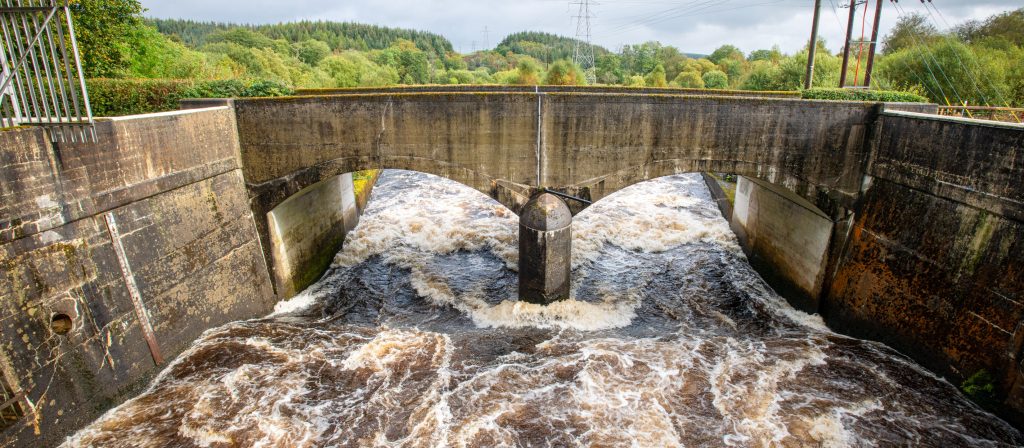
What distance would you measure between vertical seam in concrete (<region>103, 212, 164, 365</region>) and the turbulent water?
0.71m

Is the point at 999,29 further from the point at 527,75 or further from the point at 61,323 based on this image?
the point at 61,323

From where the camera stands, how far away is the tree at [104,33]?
1741cm

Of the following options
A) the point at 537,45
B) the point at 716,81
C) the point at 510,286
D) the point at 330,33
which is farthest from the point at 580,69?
the point at 537,45

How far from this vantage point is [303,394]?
1044 centimetres

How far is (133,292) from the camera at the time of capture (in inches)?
400

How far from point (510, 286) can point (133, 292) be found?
947cm

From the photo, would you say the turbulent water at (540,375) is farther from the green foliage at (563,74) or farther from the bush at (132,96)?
the green foliage at (563,74)

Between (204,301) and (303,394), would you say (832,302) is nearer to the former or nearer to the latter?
(303,394)

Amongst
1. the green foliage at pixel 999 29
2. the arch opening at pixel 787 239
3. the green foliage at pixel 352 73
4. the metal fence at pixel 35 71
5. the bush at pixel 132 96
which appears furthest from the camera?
the green foliage at pixel 352 73

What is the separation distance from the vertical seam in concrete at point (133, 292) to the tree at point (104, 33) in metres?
11.2

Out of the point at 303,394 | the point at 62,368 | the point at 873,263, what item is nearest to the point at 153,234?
the point at 62,368

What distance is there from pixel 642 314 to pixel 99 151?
A: 1296cm

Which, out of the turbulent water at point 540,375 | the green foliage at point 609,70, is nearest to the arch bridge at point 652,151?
the turbulent water at point 540,375

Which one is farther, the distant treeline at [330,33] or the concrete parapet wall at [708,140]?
the distant treeline at [330,33]
